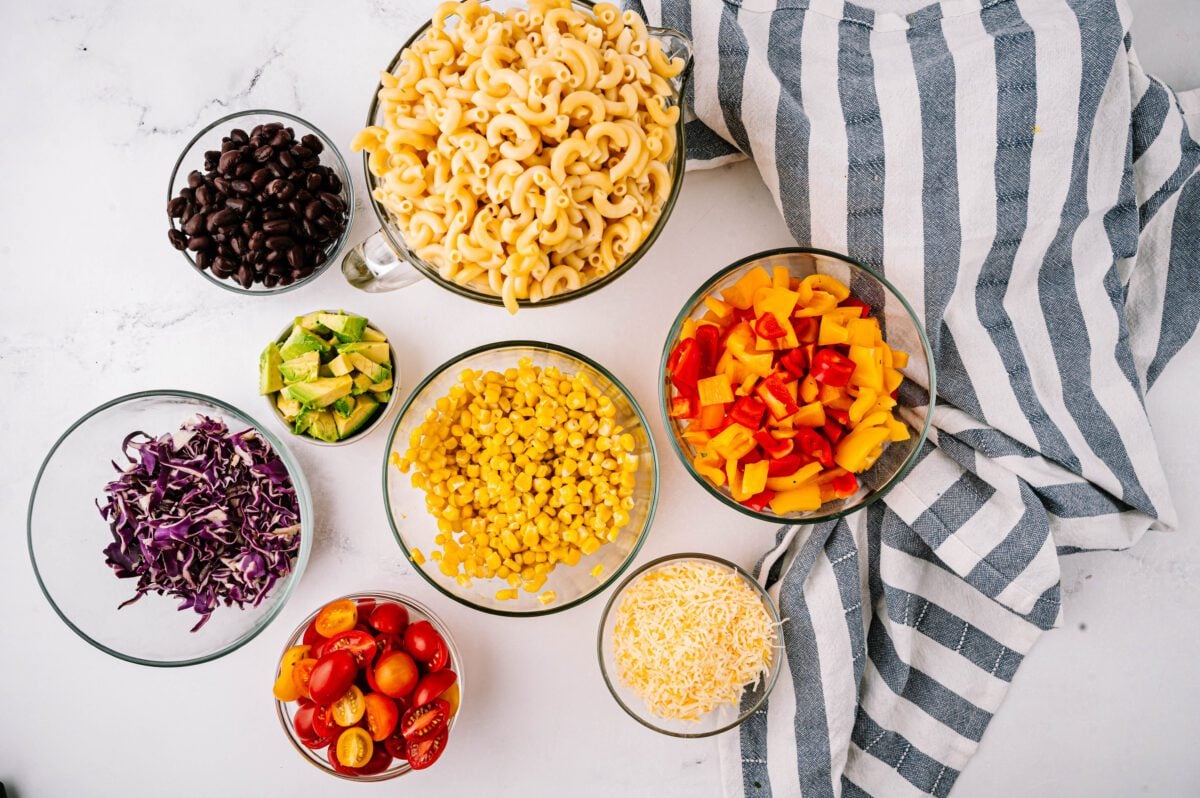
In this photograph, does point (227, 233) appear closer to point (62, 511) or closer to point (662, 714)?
point (62, 511)

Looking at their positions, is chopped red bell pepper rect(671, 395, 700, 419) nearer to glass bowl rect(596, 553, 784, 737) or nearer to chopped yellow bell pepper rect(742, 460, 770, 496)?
chopped yellow bell pepper rect(742, 460, 770, 496)

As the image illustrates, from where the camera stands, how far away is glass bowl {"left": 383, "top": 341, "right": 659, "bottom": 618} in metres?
1.71

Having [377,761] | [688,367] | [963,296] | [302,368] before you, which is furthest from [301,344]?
[963,296]

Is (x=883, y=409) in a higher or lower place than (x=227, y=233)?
lower

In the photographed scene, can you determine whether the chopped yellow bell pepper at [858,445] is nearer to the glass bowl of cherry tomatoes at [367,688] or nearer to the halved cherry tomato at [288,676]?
the glass bowl of cherry tomatoes at [367,688]

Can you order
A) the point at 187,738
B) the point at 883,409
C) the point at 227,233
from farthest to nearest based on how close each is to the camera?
the point at 187,738
the point at 227,233
the point at 883,409

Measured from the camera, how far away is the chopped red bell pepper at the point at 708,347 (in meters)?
1.57

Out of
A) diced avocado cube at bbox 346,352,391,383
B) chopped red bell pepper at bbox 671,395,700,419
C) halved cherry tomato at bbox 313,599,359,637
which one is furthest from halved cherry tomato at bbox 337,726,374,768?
chopped red bell pepper at bbox 671,395,700,419

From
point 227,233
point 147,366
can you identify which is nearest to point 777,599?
point 227,233

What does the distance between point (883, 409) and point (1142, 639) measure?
98 cm

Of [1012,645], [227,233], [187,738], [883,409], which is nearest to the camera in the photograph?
[883,409]

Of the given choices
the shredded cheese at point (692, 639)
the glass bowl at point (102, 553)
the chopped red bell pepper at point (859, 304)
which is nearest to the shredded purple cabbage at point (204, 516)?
the glass bowl at point (102, 553)

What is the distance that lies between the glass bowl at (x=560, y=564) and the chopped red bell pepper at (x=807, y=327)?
384 mm

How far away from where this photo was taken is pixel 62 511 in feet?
5.82
